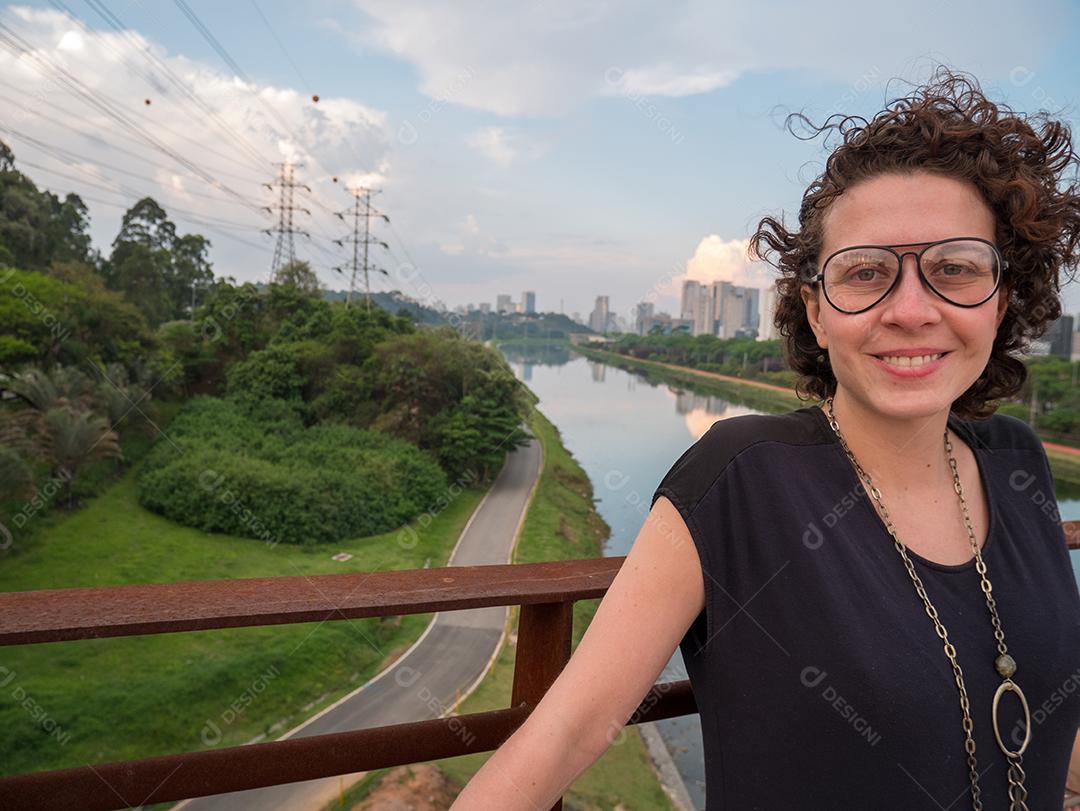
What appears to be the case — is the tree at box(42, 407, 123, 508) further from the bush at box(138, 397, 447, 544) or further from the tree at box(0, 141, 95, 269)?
the tree at box(0, 141, 95, 269)

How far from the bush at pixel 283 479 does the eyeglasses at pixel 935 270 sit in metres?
15.0

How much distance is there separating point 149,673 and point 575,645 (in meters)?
7.67

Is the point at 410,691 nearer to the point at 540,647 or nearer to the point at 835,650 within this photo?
the point at 540,647

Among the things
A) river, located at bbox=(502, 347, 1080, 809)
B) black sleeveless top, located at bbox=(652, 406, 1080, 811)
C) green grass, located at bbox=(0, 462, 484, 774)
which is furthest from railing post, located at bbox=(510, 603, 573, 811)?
green grass, located at bbox=(0, 462, 484, 774)

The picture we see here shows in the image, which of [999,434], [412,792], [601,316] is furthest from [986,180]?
[601,316]

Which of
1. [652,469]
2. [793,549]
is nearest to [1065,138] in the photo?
[793,549]

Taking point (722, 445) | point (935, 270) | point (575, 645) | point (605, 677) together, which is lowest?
point (575, 645)

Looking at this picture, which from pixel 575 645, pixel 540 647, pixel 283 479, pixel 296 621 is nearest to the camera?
pixel 296 621

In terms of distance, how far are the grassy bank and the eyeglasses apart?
1.93 feet

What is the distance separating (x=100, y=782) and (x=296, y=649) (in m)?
10.0

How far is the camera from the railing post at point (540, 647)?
1.00 meters

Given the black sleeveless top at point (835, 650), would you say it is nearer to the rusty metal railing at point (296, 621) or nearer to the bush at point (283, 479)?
the rusty metal railing at point (296, 621)

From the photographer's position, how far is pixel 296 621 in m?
0.87

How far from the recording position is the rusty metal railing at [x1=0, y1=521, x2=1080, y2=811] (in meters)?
0.80
